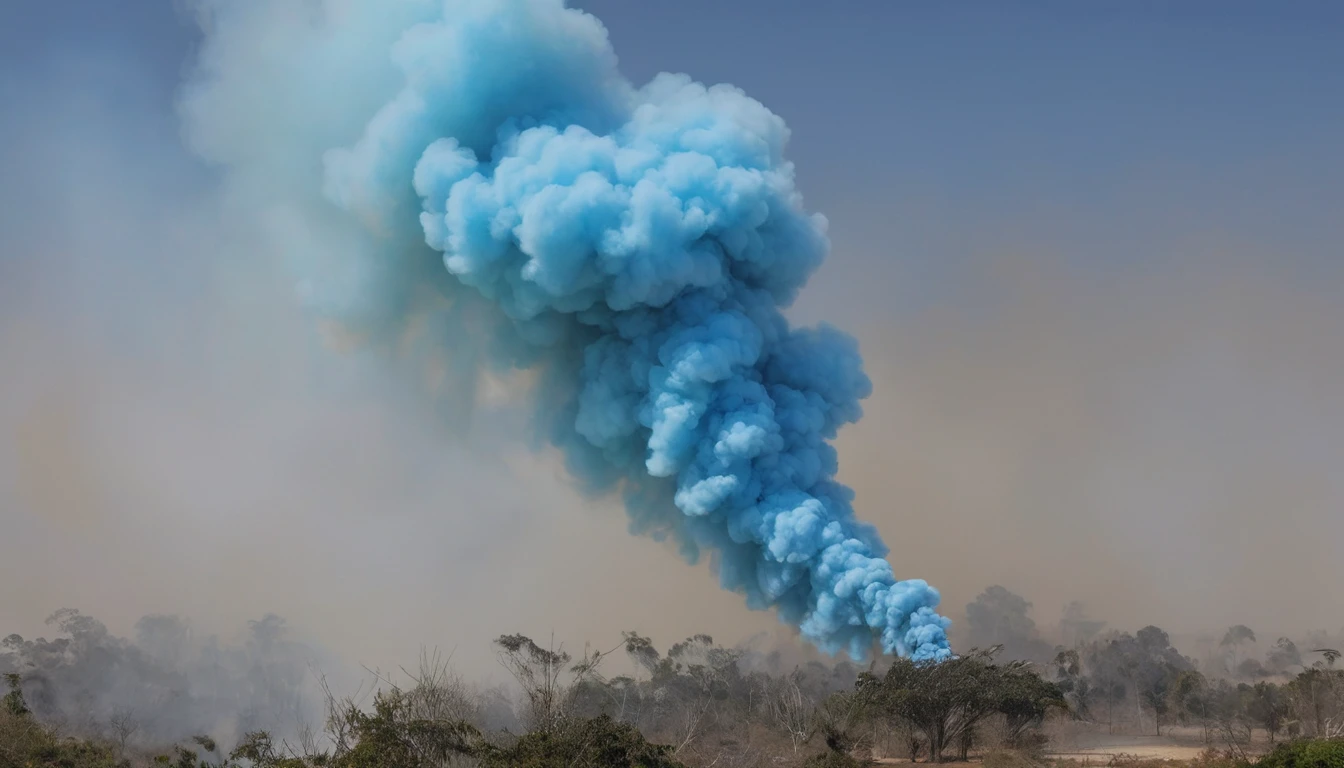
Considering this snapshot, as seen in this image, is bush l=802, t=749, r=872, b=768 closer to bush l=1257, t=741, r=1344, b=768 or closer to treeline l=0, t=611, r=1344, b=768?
treeline l=0, t=611, r=1344, b=768

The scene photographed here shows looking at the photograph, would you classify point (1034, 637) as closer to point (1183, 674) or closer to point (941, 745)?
point (1183, 674)

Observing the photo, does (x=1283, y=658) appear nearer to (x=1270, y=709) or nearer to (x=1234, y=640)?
(x=1234, y=640)

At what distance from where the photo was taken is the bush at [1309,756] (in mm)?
22750

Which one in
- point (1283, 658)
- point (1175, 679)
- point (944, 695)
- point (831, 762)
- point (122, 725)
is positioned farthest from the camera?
point (1283, 658)

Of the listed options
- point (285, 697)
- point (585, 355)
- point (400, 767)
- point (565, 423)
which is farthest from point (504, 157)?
point (285, 697)

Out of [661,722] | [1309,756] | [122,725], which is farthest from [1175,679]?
[122,725]

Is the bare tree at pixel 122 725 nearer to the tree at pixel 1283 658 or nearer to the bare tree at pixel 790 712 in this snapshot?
the bare tree at pixel 790 712

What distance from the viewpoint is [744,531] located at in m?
31.5

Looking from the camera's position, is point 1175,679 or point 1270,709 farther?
point 1175,679

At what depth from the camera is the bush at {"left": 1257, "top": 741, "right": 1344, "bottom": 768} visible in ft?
74.6

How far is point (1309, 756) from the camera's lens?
76.3ft

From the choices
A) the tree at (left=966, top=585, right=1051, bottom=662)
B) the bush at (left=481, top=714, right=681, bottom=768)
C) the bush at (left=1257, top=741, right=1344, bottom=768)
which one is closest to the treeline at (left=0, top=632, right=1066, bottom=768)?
the bush at (left=481, top=714, right=681, bottom=768)

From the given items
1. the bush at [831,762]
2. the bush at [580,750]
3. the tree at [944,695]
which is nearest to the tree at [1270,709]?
the tree at [944,695]

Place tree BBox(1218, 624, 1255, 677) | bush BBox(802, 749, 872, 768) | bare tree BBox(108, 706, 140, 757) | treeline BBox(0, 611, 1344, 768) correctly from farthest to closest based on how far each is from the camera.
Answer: tree BBox(1218, 624, 1255, 677), bare tree BBox(108, 706, 140, 757), bush BBox(802, 749, 872, 768), treeline BBox(0, 611, 1344, 768)
